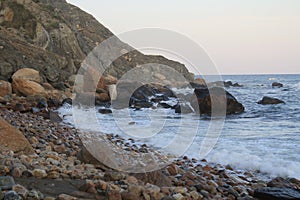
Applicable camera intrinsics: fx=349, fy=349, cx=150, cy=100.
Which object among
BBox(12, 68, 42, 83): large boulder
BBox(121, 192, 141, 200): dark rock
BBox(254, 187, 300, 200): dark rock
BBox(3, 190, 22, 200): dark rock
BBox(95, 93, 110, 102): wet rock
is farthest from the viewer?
BBox(95, 93, 110, 102): wet rock

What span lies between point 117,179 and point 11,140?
160cm

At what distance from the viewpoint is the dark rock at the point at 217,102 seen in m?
15.3

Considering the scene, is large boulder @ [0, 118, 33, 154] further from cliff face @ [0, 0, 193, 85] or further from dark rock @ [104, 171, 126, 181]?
cliff face @ [0, 0, 193, 85]

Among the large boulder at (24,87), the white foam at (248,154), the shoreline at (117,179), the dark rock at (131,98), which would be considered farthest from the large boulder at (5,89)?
the shoreline at (117,179)

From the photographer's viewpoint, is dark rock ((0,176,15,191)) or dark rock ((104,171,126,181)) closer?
dark rock ((0,176,15,191))

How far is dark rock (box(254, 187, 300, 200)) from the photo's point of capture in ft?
12.2

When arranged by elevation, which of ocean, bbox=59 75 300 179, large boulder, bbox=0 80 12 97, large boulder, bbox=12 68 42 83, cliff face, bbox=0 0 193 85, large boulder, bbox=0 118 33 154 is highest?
cliff face, bbox=0 0 193 85

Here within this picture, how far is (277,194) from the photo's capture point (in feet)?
12.3

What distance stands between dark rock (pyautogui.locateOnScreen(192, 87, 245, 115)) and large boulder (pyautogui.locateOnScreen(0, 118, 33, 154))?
11.2m

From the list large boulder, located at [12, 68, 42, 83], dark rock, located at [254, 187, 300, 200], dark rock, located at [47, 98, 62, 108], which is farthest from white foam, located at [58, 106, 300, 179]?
large boulder, located at [12, 68, 42, 83]

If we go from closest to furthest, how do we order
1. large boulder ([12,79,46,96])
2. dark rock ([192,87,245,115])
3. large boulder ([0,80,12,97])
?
large boulder ([0,80,12,97]), large boulder ([12,79,46,96]), dark rock ([192,87,245,115])

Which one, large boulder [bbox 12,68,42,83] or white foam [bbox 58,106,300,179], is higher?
large boulder [bbox 12,68,42,83]

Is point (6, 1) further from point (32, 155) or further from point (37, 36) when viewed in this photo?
point (32, 155)

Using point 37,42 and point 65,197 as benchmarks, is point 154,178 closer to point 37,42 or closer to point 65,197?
point 65,197
